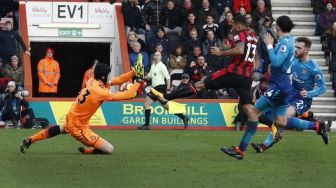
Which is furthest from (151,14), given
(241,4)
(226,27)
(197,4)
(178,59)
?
(241,4)

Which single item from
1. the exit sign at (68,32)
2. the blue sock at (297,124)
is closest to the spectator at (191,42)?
the exit sign at (68,32)

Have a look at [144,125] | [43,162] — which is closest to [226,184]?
[43,162]

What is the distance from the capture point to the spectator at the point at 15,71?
1093 inches

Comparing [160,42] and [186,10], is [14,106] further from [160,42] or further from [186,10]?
[186,10]

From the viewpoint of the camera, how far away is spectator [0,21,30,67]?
93.0ft

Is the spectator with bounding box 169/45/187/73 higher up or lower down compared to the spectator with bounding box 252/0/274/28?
lower down

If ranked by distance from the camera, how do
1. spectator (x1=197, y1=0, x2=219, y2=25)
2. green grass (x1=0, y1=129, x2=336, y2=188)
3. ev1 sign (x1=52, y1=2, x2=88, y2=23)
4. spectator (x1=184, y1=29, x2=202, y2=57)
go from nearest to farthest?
green grass (x1=0, y1=129, x2=336, y2=188), spectator (x1=184, y1=29, x2=202, y2=57), spectator (x1=197, y1=0, x2=219, y2=25), ev1 sign (x1=52, y1=2, x2=88, y2=23)

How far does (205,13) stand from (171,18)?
106 centimetres

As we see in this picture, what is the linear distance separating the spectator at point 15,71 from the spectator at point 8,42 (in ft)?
1.32

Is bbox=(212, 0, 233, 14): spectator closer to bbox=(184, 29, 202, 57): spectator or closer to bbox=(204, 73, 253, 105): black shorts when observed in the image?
bbox=(184, 29, 202, 57): spectator

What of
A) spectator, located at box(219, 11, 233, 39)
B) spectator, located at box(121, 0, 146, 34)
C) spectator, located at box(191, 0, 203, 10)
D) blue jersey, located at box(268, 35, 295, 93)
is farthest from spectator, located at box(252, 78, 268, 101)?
blue jersey, located at box(268, 35, 295, 93)

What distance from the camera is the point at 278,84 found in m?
16.5

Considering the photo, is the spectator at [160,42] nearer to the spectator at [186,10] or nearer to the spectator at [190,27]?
the spectator at [190,27]

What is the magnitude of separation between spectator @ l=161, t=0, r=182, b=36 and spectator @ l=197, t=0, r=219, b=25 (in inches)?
24.6
